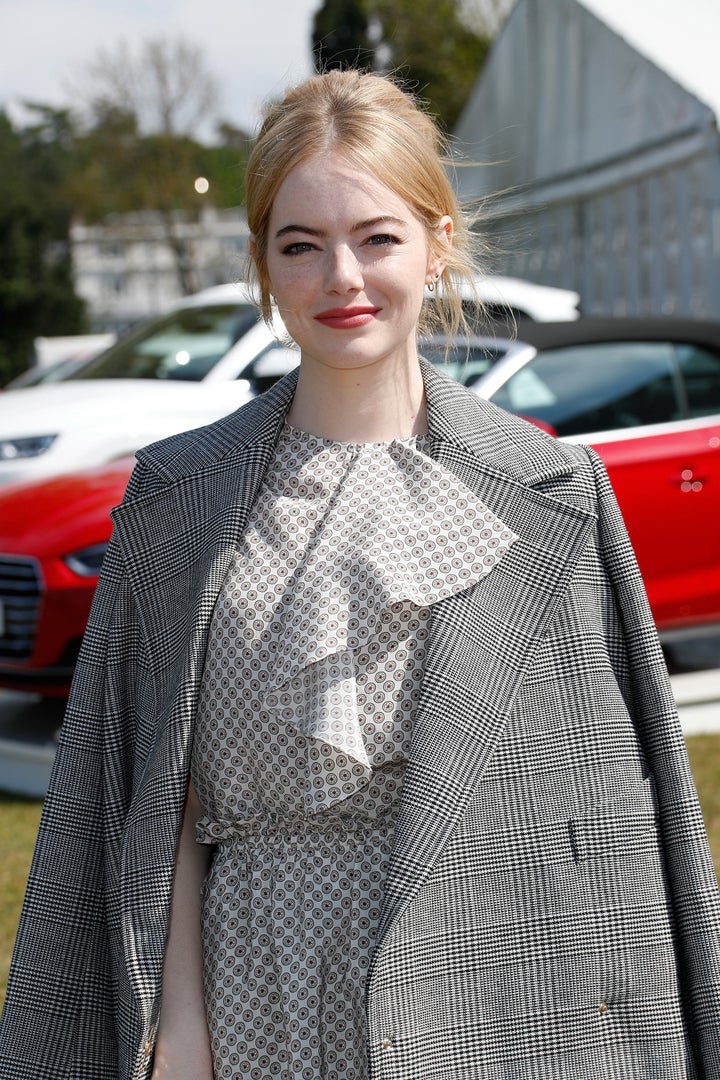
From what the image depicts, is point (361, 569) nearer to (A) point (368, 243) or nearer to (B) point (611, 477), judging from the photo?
(A) point (368, 243)

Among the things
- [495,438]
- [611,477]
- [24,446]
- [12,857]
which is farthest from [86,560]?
[495,438]

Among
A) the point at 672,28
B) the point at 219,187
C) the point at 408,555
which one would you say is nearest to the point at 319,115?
the point at 408,555

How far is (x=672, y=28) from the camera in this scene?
11820 millimetres

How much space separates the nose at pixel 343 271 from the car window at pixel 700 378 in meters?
4.73

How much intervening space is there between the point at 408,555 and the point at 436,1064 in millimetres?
647

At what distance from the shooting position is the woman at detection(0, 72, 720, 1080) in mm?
1621

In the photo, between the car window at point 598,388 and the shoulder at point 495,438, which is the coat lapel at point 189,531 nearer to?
the shoulder at point 495,438

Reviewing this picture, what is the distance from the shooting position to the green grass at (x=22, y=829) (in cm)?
412

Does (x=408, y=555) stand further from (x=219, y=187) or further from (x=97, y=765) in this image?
(x=219, y=187)

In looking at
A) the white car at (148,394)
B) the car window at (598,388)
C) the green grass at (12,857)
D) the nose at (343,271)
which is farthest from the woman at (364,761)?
the white car at (148,394)

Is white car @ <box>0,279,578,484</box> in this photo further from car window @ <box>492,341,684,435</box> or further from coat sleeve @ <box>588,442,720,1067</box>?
coat sleeve @ <box>588,442,720,1067</box>

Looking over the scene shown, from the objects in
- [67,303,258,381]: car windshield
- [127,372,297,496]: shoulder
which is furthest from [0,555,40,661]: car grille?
[127,372,297,496]: shoulder

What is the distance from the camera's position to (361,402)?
Result: 179cm

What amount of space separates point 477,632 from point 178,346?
6244 millimetres
